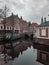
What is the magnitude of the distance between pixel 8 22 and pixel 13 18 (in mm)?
3481

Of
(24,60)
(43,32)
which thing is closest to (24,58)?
(24,60)

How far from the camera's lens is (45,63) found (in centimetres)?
1361

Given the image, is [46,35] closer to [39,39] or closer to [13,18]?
[39,39]

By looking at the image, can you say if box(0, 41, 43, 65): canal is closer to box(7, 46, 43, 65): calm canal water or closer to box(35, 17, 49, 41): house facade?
box(7, 46, 43, 65): calm canal water

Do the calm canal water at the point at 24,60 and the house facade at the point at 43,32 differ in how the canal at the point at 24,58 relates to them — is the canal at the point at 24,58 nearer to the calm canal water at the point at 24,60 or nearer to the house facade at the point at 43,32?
the calm canal water at the point at 24,60

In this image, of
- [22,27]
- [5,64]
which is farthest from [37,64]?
[22,27]

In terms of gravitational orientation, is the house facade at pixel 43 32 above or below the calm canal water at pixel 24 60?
above

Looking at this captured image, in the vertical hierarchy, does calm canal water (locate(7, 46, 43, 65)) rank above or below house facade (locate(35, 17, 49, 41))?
below

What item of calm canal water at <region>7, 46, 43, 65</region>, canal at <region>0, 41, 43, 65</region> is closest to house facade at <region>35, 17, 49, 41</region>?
canal at <region>0, 41, 43, 65</region>

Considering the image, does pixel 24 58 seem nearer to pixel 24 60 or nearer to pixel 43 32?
pixel 24 60

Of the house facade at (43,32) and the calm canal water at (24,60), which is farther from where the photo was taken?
the house facade at (43,32)

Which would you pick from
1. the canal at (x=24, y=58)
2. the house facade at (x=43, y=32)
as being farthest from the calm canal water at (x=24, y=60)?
the house facade at (x=43, y=32)

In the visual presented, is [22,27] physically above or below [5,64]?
above

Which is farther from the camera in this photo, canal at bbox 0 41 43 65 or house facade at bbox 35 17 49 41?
house facade at bbox 35 17 49 41
